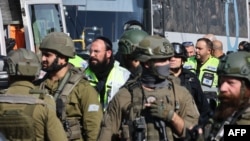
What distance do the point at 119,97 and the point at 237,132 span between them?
157cm

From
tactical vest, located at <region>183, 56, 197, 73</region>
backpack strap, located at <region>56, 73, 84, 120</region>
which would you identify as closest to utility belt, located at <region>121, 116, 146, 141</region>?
backpack strap, located at <region>56, 73, 84, 120</region>

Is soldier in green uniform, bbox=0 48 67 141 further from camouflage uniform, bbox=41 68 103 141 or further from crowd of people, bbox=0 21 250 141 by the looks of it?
camouflage uniform, bbox=41 68 103 141

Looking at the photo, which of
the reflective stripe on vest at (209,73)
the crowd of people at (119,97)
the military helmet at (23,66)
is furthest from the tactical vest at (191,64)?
the military helmet at (23,66)

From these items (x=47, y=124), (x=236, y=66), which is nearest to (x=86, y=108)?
A: (x=47, y=124)

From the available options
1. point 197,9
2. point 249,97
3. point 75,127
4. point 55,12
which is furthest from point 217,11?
point 249,97

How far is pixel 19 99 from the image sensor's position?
6836 mm

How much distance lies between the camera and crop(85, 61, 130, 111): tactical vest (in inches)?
348

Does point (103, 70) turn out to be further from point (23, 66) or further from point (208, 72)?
point (208, 72)

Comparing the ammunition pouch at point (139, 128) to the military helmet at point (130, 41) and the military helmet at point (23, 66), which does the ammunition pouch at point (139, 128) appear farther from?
the military helmet at point (130, 41)

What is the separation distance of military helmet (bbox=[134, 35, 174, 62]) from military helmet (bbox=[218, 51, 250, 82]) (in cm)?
89

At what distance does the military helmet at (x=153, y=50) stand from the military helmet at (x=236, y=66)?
0.89 metres

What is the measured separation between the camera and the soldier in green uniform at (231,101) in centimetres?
551

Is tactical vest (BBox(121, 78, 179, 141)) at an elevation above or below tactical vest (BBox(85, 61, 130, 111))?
above

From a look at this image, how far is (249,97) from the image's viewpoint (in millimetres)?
5633
